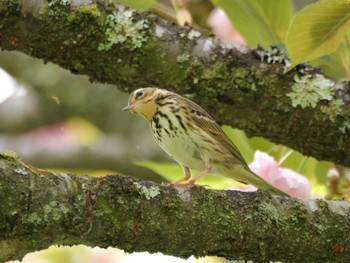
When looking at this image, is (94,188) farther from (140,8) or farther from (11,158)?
(140,8)

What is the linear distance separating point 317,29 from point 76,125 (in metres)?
2.99

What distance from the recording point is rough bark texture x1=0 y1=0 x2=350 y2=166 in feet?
7.74

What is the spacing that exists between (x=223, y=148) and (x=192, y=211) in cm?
78

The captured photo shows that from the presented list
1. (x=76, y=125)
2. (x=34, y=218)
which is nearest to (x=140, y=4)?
(x=34, y=218)

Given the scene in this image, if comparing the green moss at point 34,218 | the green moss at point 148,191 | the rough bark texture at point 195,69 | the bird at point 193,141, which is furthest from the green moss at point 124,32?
the green moss at point 34,218

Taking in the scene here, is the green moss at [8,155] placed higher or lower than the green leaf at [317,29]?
lower

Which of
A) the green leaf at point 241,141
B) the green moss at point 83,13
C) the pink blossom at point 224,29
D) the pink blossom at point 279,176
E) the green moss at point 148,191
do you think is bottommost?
the green moss at point 148,191

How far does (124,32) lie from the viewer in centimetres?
239

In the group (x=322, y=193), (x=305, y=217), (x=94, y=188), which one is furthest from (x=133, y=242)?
(x=322, y=193)

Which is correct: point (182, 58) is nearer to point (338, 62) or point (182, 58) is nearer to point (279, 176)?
point (279, 176)

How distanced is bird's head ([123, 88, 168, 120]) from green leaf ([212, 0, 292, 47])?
38cm

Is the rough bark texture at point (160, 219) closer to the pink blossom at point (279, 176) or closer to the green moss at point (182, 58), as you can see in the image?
the pink blossom at point (279, 176)

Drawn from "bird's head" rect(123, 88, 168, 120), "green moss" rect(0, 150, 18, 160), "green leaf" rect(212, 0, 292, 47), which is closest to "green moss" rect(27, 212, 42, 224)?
"green moss" rect(0, 150, 18, 160)

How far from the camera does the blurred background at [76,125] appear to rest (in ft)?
13.0
